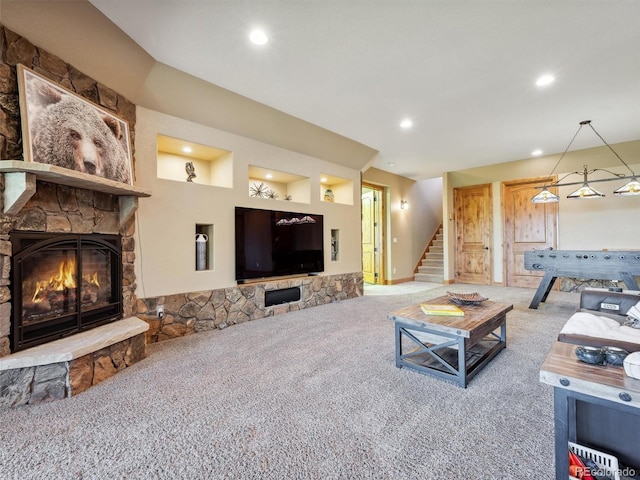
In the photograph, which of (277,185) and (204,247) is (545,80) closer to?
(277,185)

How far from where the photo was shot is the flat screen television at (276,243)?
403 cm

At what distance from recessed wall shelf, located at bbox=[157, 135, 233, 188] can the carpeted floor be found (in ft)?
7.17

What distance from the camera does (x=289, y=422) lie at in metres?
1.73

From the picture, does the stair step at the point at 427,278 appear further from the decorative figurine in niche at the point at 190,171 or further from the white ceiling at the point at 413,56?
the decorative figurine in niche at the point at 190,171

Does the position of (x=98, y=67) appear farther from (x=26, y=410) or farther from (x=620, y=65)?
(x=620, y=65)

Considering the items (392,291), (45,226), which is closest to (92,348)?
(45,226)

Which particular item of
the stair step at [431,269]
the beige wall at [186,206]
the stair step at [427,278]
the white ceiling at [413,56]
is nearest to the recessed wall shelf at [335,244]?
the beige wall at [186,206]

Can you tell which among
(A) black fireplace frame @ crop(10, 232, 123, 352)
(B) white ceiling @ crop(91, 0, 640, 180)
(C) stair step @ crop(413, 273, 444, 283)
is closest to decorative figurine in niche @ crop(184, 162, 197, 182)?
(B) white ceiling @ crop(91, 0, 640, 180)

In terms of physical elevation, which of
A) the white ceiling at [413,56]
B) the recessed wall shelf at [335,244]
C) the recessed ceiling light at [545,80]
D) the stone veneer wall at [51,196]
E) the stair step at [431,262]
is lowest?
the stair step at [431,262]

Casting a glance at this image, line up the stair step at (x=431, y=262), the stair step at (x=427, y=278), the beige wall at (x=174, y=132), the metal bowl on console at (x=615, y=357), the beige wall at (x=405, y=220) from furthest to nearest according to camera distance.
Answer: the stair step at (x=431, y=262)
the stair step at (x=427, y=278)
the beige wall at (x=405, y=220)
the beige wall at (x=174, y=132)
the metal bowl on console at (x=615, y=357)

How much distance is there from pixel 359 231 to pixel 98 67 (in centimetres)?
449

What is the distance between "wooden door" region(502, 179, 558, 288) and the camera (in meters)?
6.30

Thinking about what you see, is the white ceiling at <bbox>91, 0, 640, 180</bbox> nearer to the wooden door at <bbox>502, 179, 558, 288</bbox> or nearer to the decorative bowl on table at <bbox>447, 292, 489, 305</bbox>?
the wooden door at <bbox>502, 179, 558, 288</bbox>

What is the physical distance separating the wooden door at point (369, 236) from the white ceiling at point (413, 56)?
10.2 ft
